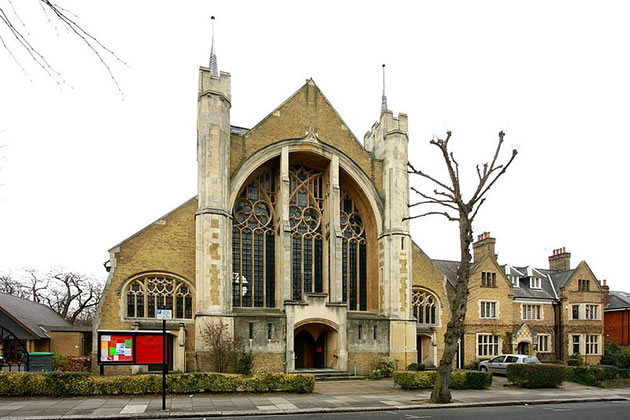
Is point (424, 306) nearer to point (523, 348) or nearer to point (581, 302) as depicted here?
point (523, 348)

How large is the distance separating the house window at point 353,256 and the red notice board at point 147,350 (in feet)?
41.9

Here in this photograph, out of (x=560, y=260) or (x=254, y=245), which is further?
(x=560, y=260)

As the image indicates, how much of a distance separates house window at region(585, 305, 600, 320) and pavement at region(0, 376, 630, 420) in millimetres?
18702

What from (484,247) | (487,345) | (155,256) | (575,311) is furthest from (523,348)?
(155,256)

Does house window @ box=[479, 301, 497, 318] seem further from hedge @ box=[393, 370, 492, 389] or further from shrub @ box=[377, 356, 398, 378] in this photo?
hedge @ box=[393, 370, 492, 389]

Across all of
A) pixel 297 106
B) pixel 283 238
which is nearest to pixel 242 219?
pixel 283 238

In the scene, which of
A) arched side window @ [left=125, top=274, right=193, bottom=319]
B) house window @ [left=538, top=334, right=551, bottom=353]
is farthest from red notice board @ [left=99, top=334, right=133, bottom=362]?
house window @ [left=538, top=334, right=551, bottom=353]

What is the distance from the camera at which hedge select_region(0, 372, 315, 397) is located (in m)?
16.7

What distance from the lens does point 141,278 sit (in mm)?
25078

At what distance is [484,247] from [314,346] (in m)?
16.1

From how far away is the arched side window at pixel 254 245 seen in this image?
2683cm

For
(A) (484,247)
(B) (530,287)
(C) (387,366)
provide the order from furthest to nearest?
1. (B) (530,287)
2. (A) (484,247)
3. (C) (387,366)

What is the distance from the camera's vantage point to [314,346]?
28172 millimetres

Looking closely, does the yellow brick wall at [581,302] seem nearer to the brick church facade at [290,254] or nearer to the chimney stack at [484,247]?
the chimney stack at [484,247]
